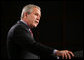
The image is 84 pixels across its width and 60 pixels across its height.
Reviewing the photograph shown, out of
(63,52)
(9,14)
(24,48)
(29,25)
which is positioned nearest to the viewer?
(63,52)

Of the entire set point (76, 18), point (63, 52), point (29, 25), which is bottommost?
point (63, 52)

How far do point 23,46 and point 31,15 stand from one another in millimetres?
183

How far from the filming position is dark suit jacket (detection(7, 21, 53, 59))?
964 mm

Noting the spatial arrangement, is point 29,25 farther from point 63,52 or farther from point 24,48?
point 63,52

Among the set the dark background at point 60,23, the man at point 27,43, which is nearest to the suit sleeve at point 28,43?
the man at point 27,43

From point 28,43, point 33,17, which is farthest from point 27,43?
point 33,17

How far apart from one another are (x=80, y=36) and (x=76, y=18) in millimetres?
302

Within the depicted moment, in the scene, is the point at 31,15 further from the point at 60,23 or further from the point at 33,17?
the point at 60,23

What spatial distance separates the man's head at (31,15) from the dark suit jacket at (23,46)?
1.4 inches

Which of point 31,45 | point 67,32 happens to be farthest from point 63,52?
point 67,32

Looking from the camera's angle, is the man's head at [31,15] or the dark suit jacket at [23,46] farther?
the man's head at [31,15]

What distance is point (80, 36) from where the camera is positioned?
136 inches

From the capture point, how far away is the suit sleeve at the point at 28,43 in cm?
96

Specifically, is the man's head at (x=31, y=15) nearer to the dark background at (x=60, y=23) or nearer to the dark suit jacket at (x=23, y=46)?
the dark suit jacket at (x=23, y=46)
